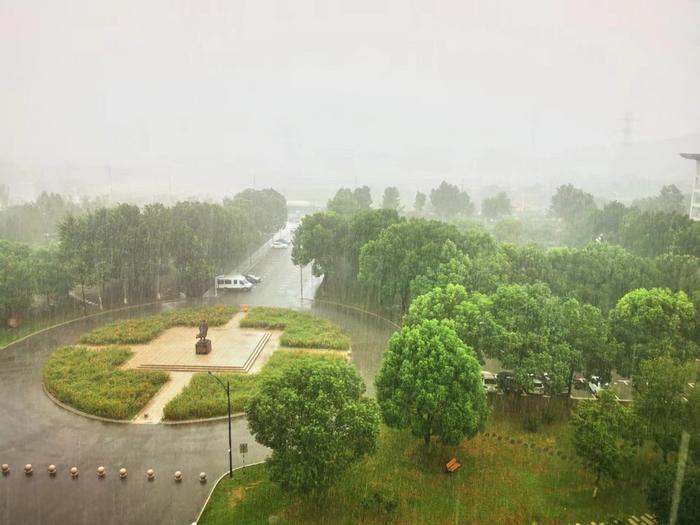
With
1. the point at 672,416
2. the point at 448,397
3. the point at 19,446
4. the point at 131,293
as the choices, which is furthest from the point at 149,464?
the point at 131,293

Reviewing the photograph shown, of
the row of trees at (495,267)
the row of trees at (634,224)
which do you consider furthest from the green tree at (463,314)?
the row of trees at (634,224)

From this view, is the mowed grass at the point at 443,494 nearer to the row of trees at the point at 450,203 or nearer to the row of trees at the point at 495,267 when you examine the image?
the row of trees at the point at 495,267

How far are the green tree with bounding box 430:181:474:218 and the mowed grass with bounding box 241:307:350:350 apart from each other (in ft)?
150

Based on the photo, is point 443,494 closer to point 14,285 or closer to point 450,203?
point 14,285

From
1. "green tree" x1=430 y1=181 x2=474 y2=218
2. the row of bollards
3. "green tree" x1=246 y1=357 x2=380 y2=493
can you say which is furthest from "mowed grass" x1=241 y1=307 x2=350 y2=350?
"green tree" x1=430 y1=181 x2=474 y2=218

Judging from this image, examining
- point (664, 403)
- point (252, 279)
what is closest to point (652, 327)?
point (664, 403)

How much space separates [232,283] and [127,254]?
829cm

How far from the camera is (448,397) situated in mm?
17578

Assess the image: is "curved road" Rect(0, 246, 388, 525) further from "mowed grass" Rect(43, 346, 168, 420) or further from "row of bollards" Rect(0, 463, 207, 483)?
"mowed grass" Rect(43, 346, 168, 420)

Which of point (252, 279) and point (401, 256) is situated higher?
point (401, 256)

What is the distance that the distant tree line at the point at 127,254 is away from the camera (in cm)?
3391

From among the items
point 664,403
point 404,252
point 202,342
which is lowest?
point 202,342

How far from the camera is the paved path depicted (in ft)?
53.6

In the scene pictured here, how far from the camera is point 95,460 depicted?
19.1 meters
